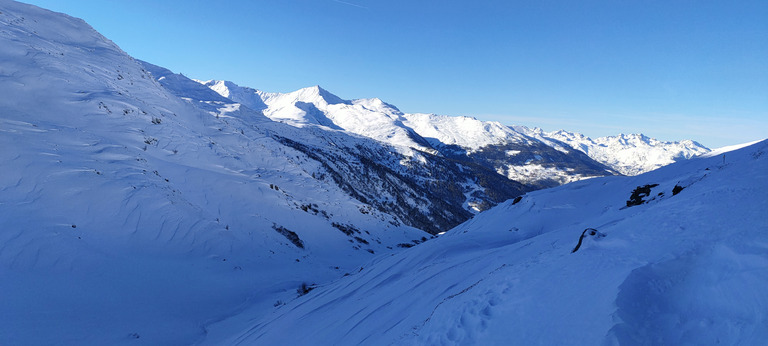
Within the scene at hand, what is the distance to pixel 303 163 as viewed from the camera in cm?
6688

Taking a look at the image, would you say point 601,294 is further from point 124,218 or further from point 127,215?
point 127,215

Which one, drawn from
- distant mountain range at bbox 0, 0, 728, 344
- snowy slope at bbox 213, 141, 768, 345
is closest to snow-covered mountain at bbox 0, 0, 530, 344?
distant mountain range at bbox 0, 0, 728, 344

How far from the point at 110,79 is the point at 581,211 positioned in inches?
1908

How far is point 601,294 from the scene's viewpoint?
568 centimetres

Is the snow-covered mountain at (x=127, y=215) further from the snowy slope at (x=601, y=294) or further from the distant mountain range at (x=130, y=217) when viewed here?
the snowy slope at (x=601, y=294)

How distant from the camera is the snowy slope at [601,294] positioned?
15.5 feet

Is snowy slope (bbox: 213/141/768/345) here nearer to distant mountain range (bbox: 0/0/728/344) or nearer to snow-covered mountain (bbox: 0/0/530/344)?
distant mountain range (bbox: 0/0/728/344)

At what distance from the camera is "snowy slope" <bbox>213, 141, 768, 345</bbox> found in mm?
4730

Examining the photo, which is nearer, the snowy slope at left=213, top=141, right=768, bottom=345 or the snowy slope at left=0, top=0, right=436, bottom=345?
the snowy slope at left=213, top=141, right=768, bottom=345

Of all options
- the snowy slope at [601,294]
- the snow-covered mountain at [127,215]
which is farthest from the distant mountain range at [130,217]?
the snowy slope at [601,294]

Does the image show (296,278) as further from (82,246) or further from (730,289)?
(730,289)

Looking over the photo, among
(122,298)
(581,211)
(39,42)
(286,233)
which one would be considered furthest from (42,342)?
(39,42)

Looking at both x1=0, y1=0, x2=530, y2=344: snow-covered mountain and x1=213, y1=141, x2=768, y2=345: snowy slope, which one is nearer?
x1=213, y1=141, x2=768, y2=345: snowy slope

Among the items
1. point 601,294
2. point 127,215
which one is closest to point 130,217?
point 127,215
